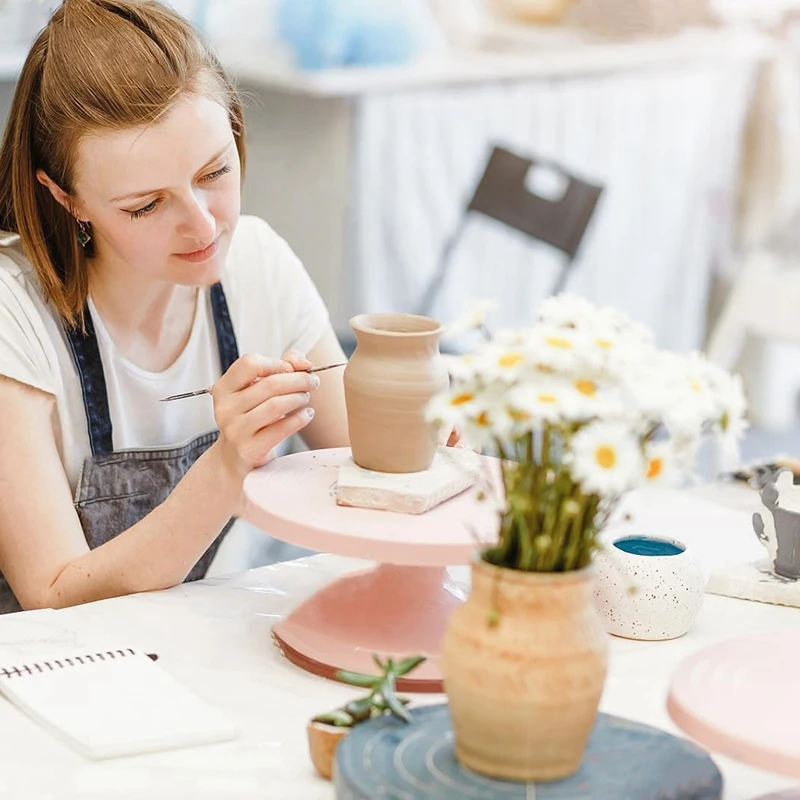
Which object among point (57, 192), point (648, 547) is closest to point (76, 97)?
point (57, 192)

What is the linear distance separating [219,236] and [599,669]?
2.80ft

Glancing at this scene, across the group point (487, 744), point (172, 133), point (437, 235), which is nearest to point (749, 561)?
point (487, 744)

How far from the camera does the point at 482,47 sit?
12.6ft

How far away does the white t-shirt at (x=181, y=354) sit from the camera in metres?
1.62

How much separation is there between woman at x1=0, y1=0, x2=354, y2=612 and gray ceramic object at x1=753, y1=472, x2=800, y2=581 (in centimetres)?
53

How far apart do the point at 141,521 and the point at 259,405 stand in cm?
22

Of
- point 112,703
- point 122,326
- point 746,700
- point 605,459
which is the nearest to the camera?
point 605,459

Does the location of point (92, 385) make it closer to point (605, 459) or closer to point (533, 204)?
point (605, 459)

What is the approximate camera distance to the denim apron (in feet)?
5.52

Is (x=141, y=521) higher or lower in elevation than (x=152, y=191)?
lower

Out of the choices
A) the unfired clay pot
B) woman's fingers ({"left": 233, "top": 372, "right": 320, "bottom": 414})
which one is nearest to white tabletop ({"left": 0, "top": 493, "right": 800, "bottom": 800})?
woman's fingers ({"left": 233, "top": 372, "right": 320, "bottom": 414})

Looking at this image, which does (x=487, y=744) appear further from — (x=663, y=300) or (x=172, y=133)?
(x=663, y=300)

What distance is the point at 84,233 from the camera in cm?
168

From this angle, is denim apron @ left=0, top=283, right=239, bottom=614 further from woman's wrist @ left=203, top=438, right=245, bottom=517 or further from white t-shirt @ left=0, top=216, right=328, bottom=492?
woman's wrist @ left=203, top=438, right=245, bottom=517
